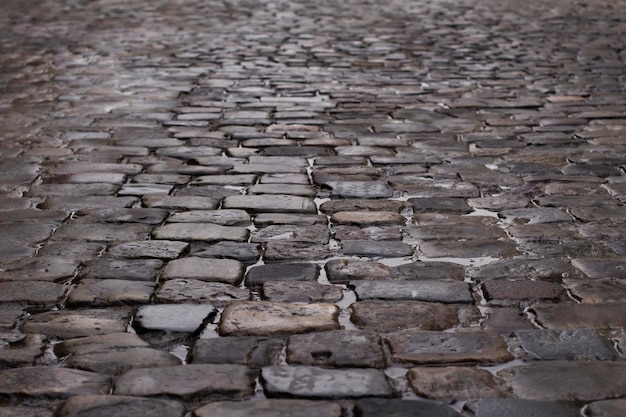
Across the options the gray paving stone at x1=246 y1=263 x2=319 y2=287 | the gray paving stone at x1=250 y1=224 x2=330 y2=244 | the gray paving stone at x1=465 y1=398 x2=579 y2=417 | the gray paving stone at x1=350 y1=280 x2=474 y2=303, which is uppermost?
the gray paving stone at x1=465 y1=398 x2=579 y2=417

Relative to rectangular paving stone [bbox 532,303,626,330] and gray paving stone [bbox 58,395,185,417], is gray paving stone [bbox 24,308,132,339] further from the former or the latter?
rectangular paving stone [bbox 532,303,626,330]

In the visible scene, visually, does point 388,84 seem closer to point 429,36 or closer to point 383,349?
point 429,36

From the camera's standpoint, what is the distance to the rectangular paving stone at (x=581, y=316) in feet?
9.70

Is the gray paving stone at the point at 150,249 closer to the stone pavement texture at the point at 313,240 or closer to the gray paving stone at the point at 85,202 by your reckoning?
the stone pavement texture at the point at 313,240

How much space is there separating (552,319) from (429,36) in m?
8.03

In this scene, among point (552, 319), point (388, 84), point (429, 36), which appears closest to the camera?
point (552, 319)

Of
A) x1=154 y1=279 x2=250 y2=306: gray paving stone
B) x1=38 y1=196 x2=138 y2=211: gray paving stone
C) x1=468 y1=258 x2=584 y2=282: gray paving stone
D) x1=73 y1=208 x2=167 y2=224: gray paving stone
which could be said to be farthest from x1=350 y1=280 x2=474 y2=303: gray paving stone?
x1=38 y1=196 x2=138 y2=211: gray paving stone

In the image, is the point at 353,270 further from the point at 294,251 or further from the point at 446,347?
the point at 446,347

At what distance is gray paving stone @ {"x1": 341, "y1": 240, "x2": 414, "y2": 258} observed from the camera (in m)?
3.64

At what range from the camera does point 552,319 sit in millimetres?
2996

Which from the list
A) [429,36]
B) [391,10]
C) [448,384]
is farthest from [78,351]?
[391,10]

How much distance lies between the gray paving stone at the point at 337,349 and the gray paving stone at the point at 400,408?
0.72 ft

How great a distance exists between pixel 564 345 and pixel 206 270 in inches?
49.0

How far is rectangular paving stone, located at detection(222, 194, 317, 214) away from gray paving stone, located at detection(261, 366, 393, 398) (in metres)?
1.62
